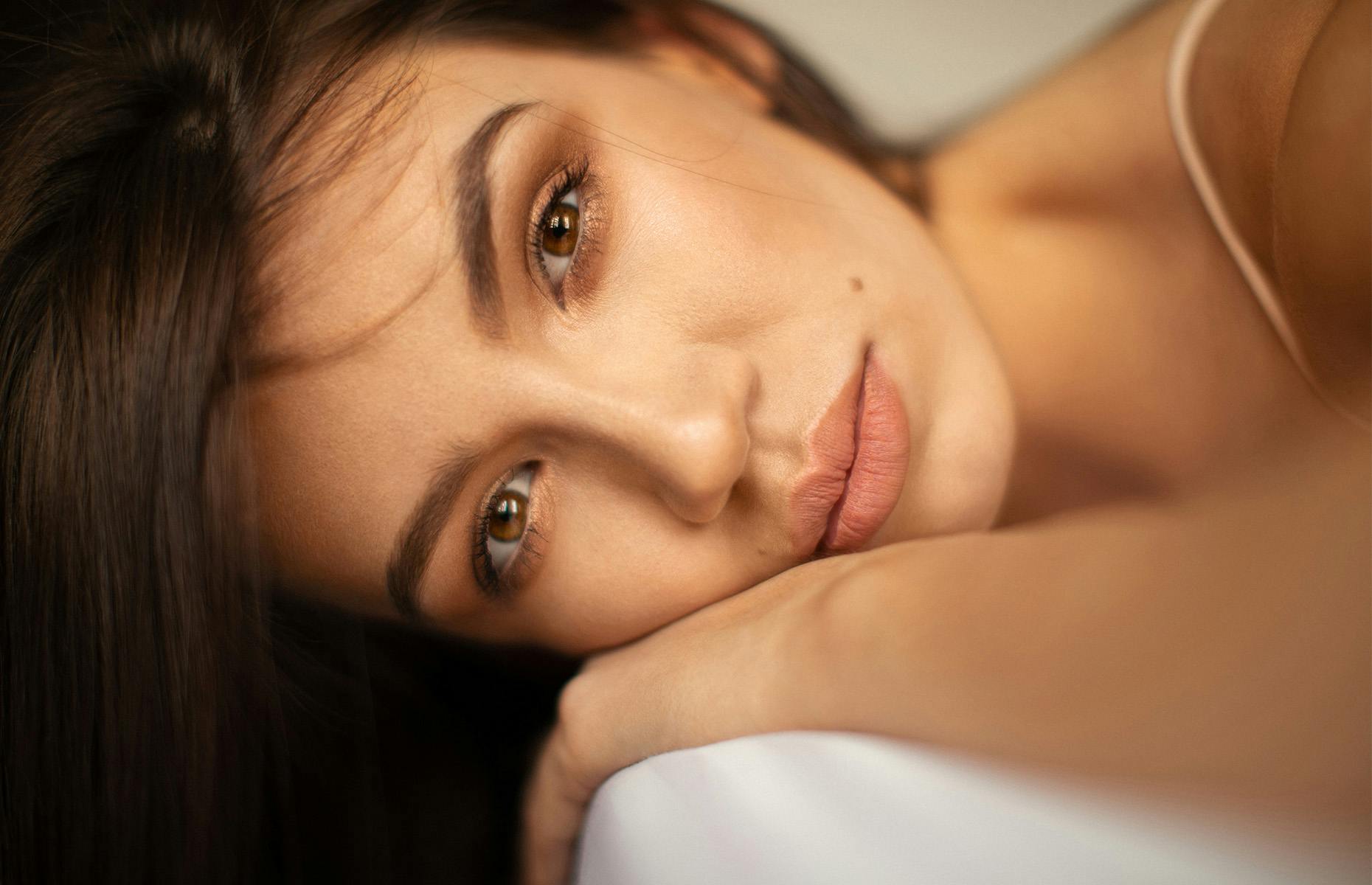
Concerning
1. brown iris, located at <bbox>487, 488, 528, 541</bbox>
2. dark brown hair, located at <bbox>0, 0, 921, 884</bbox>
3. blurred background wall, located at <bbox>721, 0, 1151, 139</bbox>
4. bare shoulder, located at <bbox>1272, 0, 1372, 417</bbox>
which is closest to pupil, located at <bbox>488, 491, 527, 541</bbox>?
brown iris, located at <bbox>487, 488, 528, 541</bbox>

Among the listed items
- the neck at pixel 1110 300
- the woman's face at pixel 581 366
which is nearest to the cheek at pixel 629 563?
the woman's face at pixel 581 366

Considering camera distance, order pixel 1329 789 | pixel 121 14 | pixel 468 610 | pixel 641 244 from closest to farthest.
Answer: pixel 1329 789 → pixel 641 244 → pixel 468 610 → pixel 121 14

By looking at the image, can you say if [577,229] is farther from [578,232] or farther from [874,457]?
[874,457]

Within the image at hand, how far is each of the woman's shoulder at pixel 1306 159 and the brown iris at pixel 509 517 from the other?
2.41 ft

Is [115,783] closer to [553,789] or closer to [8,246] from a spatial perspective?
[553,789]

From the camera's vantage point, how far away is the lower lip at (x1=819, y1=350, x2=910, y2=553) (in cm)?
80

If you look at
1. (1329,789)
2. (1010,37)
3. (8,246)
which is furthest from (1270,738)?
(1010,37)

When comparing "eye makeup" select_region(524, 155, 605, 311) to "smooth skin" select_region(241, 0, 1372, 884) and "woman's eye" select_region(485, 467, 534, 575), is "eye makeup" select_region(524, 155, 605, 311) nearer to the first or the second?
"smooth skin" select_region(241, 0, 1372, 884)

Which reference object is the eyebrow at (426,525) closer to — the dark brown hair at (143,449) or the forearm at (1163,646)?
the dark brown hair at (143,449)

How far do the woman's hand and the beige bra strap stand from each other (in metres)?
0.48

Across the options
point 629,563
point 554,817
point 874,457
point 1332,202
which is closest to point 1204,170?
point 1332,202

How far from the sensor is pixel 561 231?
2.68ft

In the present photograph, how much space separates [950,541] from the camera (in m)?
0.70

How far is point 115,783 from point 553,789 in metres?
0.44
